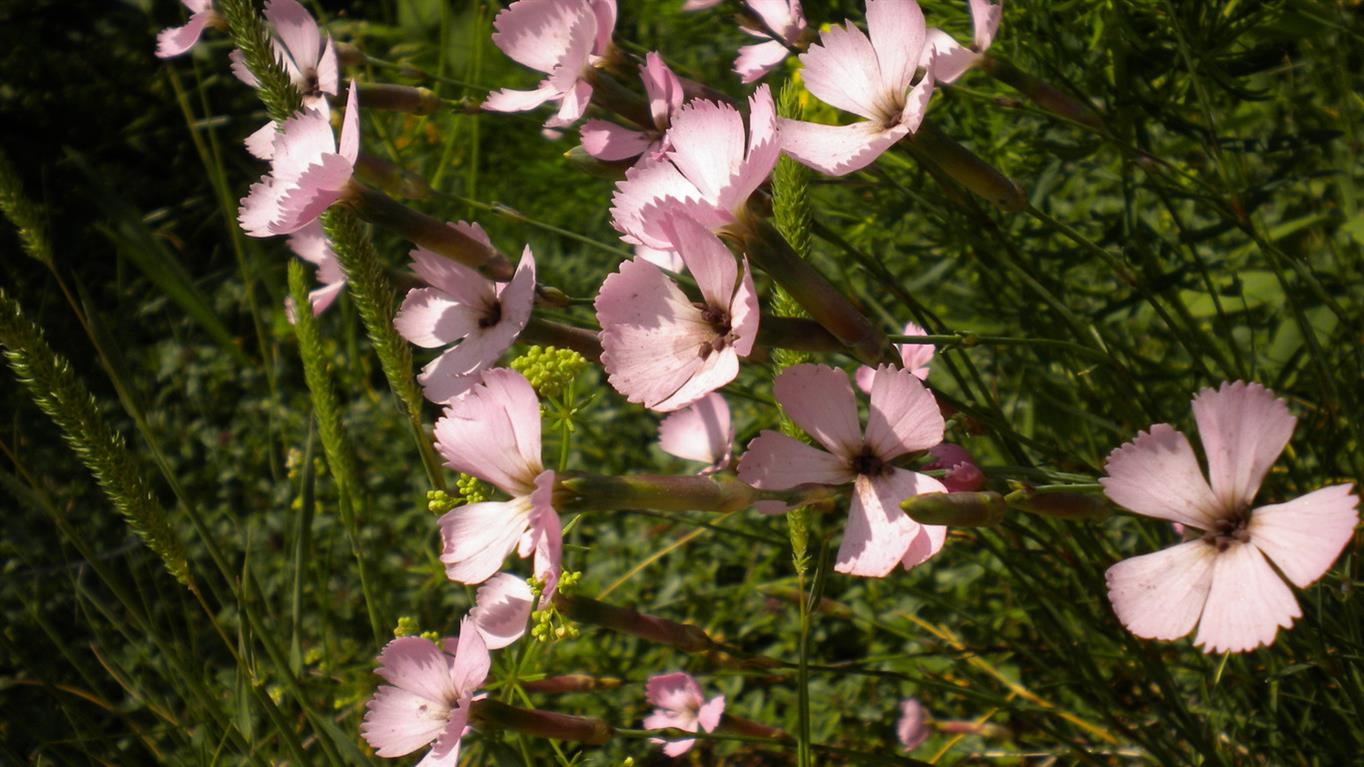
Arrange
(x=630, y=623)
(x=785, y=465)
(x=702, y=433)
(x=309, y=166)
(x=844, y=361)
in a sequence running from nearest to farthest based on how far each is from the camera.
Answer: (x=785, y=465) → (x=309, y=166) → (x=630, y=623) → (x=702, y=433) → (x=844, y=361)

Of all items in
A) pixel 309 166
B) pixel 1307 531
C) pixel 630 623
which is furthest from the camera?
pixel 630 623

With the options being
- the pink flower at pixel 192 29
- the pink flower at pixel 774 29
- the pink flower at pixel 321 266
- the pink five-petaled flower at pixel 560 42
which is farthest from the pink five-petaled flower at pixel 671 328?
the pink flower at pixel 192 29

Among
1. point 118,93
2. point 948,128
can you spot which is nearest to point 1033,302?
point 948,128

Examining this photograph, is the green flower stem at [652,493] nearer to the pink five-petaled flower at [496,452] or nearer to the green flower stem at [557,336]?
the pink five-petaled flower at [496,452]

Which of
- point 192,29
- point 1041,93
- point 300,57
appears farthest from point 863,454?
point 192,29

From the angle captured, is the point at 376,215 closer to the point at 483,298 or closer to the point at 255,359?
the point at 483,298

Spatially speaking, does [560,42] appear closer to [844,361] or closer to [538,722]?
[538,722]
